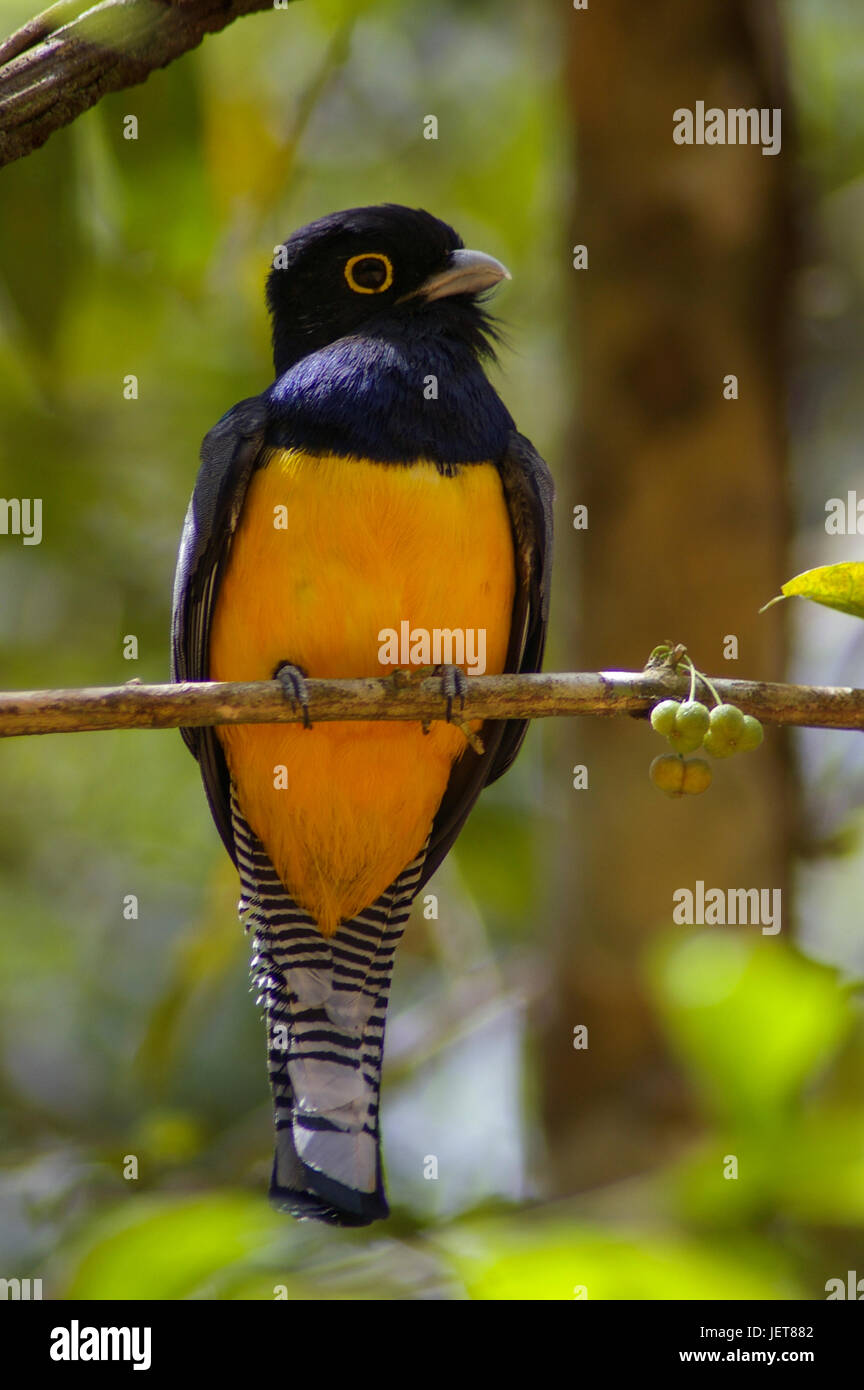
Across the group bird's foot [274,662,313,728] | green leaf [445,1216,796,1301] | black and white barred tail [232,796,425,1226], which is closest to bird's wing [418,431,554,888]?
black and white barred tail [232,796,425,1226]

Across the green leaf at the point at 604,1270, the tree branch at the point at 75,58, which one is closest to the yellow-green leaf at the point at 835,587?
the green leaf at the point at 604,1270

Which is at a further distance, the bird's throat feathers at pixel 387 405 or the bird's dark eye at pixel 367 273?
the bird's dark eye at pixel 367 273

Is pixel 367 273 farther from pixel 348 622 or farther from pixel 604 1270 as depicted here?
pixel 604 1270

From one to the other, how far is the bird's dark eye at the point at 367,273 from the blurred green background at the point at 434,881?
17.7 inches

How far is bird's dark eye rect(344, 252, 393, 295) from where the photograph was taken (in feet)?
13.5

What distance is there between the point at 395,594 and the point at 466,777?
792 mm

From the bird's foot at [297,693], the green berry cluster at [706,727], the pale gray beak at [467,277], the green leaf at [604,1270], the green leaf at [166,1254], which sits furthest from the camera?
the pale gray beak at [467,277]

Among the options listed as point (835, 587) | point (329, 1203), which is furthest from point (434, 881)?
point (835, 587)

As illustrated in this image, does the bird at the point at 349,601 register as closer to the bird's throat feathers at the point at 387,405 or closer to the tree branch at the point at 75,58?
the bird's throat feathers at the point at 387,405

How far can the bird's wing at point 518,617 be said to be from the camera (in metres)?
3.89

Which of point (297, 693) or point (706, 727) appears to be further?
point (297, 693)

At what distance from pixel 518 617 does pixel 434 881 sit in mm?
1931

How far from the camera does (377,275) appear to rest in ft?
13.5

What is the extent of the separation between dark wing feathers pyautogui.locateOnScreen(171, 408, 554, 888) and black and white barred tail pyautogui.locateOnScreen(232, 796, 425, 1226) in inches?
7.2
